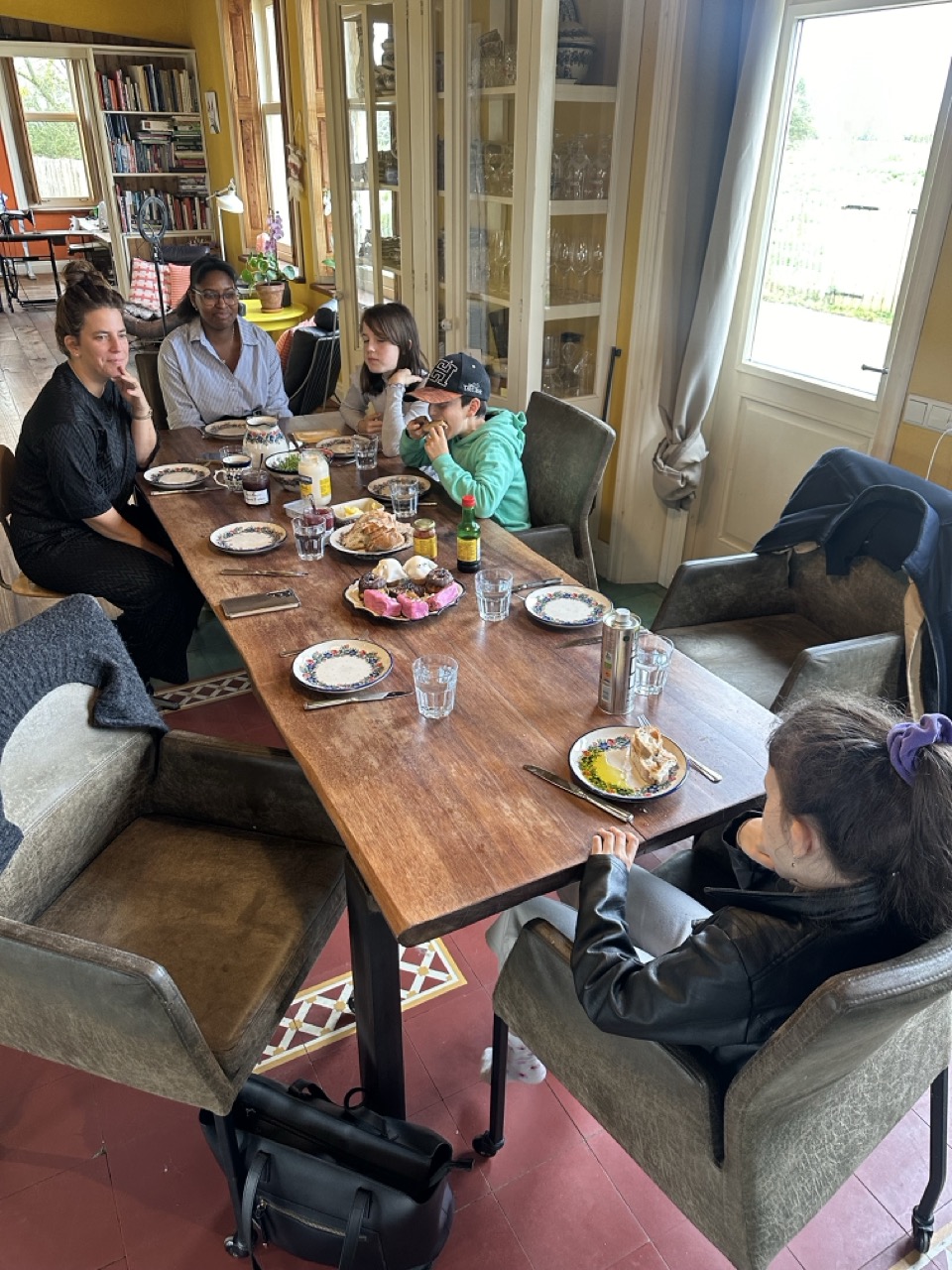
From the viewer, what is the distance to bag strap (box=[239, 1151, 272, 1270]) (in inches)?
51.9

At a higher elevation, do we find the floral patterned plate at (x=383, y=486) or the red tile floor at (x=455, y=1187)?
the floral patterned plate at (x=383, y=486)

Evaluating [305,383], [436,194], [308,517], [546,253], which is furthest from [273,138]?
[308,517]

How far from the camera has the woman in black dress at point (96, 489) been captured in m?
2.51

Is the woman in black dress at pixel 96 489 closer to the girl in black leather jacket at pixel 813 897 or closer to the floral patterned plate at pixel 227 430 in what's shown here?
the floral patterned plate at pixel 227 430

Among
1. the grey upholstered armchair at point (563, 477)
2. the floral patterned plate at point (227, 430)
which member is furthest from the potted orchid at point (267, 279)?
the grey upholstered armchair at point (563, 477)

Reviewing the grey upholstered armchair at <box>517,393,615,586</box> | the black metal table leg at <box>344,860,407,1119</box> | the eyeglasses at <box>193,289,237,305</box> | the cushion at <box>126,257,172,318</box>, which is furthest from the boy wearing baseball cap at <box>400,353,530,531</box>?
the cushion at <box>126,257,172,318</box>

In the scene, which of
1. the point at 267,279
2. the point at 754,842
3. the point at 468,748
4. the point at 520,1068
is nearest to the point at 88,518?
the point at 468,748

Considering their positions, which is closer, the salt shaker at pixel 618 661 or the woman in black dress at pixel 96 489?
the salt shaker at pixel 618 661

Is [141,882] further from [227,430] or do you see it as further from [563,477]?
[227,430]

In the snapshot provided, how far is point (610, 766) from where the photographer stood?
4.68ft

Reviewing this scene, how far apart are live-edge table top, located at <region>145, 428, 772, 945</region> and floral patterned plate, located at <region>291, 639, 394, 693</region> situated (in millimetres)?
29

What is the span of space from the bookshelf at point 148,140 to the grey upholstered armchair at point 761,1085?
7.42 m

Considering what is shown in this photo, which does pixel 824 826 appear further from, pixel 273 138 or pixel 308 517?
pixel 273 138

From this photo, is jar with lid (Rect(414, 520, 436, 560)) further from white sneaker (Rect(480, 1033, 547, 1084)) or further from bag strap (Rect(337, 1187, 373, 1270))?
bag strap (Rect(337, 1187, 373, 1270))
